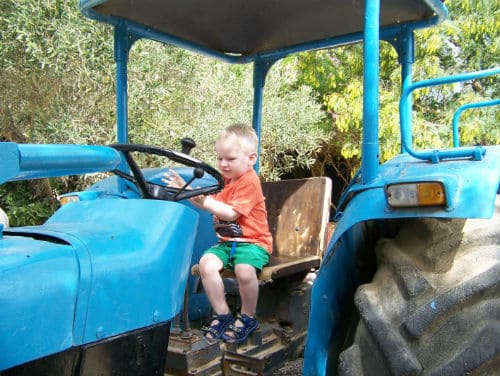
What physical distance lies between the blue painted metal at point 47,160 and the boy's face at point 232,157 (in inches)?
52.3

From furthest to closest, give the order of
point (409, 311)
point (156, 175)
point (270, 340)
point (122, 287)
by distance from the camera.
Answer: point (156, 175) → point (270, 340) → point (409, 311) → point (122, 287)

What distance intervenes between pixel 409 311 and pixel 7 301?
1.09 metres

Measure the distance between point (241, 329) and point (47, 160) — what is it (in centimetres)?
148

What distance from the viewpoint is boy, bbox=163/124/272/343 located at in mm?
2486

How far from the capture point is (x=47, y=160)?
A: 1224 millimetres

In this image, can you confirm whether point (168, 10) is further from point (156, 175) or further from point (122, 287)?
point (122, 287)

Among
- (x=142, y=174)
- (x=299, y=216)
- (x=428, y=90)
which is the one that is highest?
(x=428, y=90)

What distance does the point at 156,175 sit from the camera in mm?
2816

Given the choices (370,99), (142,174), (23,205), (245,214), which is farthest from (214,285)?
(23,205)

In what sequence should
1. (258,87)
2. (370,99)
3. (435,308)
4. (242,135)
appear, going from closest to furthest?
1. (435,308)
2. (370,99)
3. (242,135)
4. (258,87)

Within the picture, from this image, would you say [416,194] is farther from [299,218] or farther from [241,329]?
[299,218]

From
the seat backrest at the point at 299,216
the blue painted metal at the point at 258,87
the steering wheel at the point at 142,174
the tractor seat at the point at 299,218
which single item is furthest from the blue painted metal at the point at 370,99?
the blue painted metal at the point at 258,87

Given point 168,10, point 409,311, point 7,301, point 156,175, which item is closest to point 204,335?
point 156,175

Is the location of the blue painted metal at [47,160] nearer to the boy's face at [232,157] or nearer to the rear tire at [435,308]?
the rear tire at [435,308]
